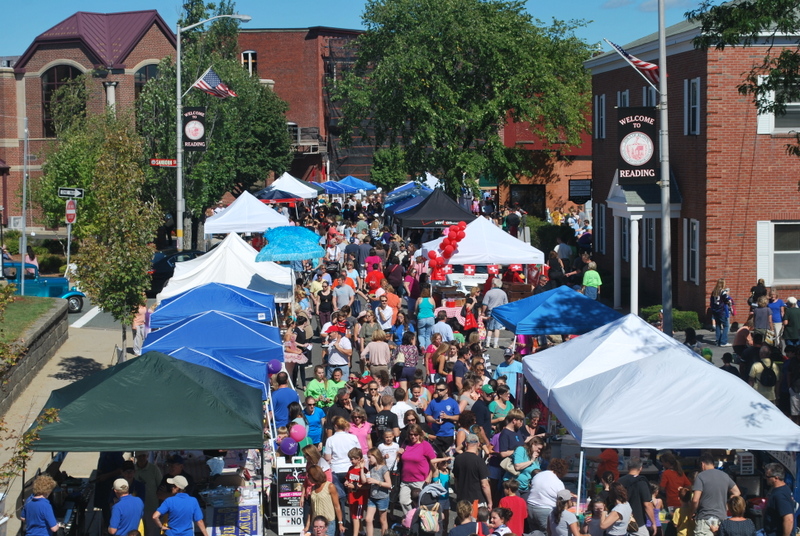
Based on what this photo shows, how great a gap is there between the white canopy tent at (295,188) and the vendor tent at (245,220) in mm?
11328

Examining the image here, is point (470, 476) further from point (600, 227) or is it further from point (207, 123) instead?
point (207, 123)

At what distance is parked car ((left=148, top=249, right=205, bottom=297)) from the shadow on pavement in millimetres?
6797

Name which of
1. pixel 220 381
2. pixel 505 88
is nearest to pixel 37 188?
pixel 505 88

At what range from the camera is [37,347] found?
2003 cm

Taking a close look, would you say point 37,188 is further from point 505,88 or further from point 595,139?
point 595,139

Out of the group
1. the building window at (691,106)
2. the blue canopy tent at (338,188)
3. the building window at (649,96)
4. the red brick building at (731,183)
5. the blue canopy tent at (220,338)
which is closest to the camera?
the blue canopy tent at (220,338)

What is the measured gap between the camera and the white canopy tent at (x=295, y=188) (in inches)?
1678

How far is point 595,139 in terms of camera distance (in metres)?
32.2

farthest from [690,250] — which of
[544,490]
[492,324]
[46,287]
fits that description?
[46,287]

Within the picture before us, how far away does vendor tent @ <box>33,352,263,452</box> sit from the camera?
9875 mm

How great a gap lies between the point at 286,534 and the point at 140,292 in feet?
28.1

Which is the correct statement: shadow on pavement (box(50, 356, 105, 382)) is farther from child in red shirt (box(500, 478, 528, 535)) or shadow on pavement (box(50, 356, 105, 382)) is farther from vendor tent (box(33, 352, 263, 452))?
child in red shirt (box(500, 478, 528, 535))

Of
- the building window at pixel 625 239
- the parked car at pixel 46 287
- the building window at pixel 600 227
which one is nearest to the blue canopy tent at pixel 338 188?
the building window at pixel 600 227

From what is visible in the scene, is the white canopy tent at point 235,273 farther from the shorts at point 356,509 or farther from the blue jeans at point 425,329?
the shorts at point 356,509
